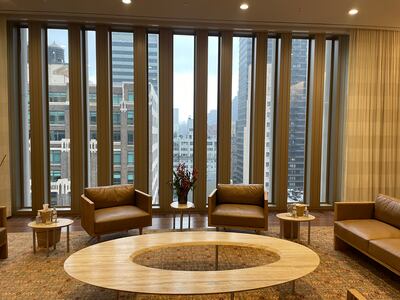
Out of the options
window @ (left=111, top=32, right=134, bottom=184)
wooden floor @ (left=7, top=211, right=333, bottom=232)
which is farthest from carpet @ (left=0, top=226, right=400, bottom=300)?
window @ (left=111, top=32, right=134, bottom=184)

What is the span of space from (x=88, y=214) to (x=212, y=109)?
3.21 metres

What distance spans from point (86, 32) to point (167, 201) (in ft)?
12.0

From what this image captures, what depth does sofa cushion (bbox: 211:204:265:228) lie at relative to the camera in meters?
4.52

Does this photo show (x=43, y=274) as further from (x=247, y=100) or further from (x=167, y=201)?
(x=247, y=100)

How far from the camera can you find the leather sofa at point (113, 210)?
4242 millimetres

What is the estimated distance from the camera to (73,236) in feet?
15.5

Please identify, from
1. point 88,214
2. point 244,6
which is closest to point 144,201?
point 88,214

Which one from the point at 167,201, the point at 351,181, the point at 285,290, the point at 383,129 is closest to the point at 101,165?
the point at 167,201

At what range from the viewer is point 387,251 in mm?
3186

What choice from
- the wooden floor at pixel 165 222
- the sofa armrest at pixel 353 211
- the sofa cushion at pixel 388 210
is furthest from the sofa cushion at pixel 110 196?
the sofa cushion at pixel 388 210

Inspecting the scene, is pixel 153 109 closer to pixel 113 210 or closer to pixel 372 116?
pixel 113 210

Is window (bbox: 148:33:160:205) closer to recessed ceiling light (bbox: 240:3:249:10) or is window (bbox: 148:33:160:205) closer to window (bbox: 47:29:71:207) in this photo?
window (bbox: 47:29:71:207)

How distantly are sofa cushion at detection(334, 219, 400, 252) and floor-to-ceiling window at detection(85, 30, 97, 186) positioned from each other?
448 centimetres

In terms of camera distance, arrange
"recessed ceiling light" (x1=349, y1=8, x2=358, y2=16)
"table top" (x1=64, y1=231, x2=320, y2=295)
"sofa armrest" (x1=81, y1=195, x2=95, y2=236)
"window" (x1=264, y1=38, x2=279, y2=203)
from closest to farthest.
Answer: "table top" (x1=64, y1=231, x2=320, y2=295) → "sofa armrest" (x1=81, y1=195, x2=95, y2=236) → "recessed ceiling light" (x1=349, y1=8, x2=358, y2=16) → "window" (x1=264, y1=38, x2=279, y2=203)
